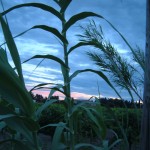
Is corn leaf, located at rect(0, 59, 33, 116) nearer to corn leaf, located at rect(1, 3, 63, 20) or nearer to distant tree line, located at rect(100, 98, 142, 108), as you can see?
corn leaf, located at rect(1, 3, 63, 20)

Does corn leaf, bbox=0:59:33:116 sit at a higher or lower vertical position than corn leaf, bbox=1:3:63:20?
lower

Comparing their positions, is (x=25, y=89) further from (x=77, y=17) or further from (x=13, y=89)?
(x=77, y=17)

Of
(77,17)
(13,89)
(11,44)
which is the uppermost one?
(77,17)

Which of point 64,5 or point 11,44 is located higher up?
point 64,5

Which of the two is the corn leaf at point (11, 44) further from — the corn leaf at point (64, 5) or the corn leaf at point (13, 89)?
the corn leaf at point (64, 5)

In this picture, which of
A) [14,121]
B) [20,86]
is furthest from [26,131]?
[20,86]

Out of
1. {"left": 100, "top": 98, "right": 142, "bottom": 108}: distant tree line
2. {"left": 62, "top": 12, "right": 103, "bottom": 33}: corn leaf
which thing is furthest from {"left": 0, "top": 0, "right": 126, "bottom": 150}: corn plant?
{"left": 100, "top": 98, "right": 142, "bottom": 108}: distant tree line

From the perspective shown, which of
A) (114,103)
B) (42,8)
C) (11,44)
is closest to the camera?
(11,44)

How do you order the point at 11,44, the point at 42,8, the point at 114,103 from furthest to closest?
the point at 114,103
the point at 42,8
the point at 11,44

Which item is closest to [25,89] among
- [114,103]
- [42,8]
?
[42,8]

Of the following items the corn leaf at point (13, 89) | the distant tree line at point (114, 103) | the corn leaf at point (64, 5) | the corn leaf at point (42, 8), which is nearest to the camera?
the corn leaf at point (13, 89)

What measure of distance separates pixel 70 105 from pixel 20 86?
356mm

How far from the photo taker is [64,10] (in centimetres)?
117

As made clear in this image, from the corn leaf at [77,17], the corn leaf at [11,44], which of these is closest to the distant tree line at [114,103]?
the corn leaf at [77,17]
